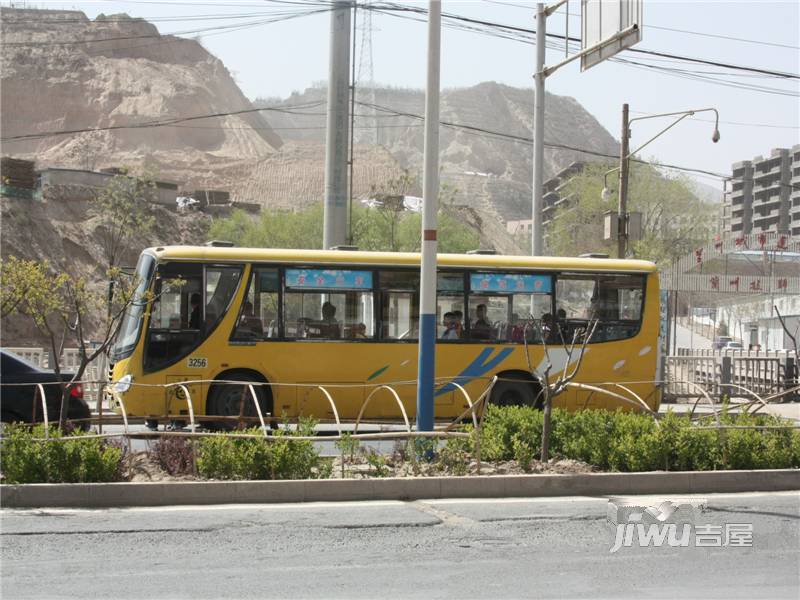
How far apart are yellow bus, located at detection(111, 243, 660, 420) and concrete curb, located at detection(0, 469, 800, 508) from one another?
458cm

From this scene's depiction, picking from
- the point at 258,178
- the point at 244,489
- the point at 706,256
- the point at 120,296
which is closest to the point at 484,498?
the point at 244,489

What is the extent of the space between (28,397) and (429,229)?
5939 mm

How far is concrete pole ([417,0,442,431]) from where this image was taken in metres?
11.8

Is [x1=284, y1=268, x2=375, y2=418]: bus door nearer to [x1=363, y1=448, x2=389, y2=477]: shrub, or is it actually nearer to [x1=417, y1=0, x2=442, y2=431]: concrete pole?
[x1=417, y1=0, x2=442, y2=431]: concrete pole

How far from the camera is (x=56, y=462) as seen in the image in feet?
32.3

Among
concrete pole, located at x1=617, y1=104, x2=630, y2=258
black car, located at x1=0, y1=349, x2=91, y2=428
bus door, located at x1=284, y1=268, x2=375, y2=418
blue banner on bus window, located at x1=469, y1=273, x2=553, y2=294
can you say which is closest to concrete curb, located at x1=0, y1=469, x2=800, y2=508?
black car, located at x1=0, y1=349, x2=91, y2=428

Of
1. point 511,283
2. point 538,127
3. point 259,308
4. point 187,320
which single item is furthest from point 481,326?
point 187,320

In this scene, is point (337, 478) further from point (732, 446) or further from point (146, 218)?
point (146, 218)

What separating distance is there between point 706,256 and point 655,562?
3468 centimetres

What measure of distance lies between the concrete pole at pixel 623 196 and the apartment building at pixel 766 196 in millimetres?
111240

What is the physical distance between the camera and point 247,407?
16000 mm

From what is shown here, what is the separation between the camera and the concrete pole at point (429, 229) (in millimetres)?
11820

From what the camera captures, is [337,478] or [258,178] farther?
[258,178]

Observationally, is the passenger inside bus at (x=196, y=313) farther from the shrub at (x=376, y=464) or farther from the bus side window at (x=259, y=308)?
the shrub at (x=376, y=464)
